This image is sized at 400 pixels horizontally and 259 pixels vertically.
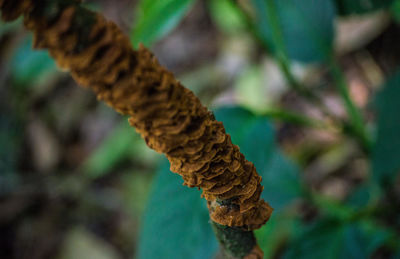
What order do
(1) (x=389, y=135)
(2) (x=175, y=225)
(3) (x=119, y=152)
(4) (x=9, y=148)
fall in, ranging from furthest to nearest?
(4) (x=9, y=148), (3) (x=119, y=152), (1) (x=389, y=135), (2) (x=175, y=225)

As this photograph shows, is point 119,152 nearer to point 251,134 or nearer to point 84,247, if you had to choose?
point 84,247

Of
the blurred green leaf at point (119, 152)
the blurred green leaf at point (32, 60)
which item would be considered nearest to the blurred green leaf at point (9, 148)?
the blurred green leaf at point (119, 152)

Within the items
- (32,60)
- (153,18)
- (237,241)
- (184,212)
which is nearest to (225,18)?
(32,60)

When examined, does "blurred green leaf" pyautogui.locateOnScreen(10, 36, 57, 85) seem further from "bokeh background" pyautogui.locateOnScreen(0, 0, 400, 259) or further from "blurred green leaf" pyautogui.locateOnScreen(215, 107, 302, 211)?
"blurred green leaf" pyautogui.locateOnScreen(215, 107, 302, 211)

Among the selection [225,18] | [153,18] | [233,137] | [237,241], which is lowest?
[237,241]

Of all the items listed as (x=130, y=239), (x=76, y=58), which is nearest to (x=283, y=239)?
(x=130, y=239)

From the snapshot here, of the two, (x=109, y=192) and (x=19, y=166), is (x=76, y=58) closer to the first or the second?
(x=109, y=192)

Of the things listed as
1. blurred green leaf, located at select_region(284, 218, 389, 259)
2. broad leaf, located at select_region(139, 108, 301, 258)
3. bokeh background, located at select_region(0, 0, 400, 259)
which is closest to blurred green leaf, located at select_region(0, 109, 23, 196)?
bokeh background, located at select_region(0, 0, 400, 259)

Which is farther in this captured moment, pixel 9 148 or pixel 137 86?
pixel 9 148
